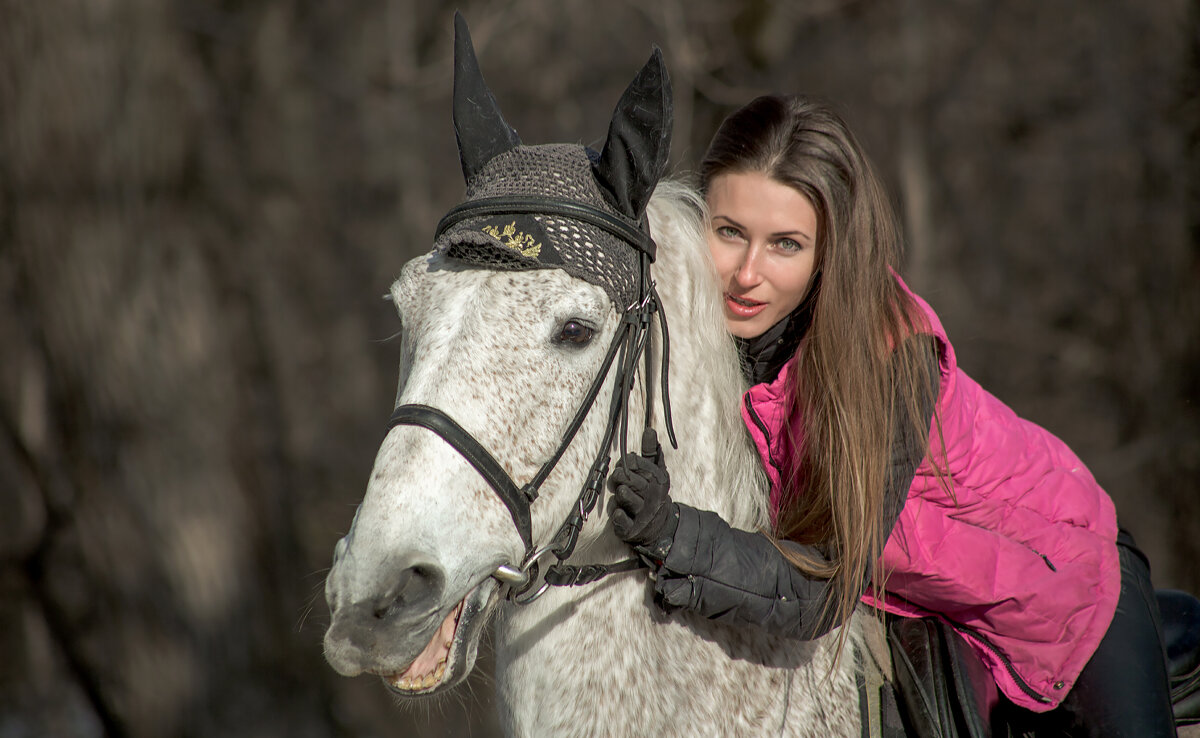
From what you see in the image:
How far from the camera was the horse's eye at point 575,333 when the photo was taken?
1.54m

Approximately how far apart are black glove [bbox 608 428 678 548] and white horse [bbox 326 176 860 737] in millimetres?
76

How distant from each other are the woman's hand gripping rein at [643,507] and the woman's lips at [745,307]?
0.46m

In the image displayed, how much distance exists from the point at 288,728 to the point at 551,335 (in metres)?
4.98

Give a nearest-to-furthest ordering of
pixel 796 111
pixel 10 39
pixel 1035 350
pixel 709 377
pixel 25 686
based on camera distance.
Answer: pixel 709 377 < pixel 796 111 < pixel 10 39 < pixel 25 686 < pixel 1035 350

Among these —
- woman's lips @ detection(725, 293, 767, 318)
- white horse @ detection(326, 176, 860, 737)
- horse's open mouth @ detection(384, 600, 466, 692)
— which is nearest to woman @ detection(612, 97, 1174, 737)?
woman's lips @ detection(725, 293, 767, 318)

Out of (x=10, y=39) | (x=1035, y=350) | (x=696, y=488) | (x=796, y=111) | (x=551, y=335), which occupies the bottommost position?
(x=1035, y=350)

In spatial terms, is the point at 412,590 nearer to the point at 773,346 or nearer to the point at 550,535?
the point at 550,535

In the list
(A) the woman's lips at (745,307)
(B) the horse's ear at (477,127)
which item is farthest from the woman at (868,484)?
(B) the horse's ear at (477,127)

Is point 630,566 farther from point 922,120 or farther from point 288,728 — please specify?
point 922,120

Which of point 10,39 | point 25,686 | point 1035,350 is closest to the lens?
point 10,39

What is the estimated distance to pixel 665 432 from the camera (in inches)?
67.1

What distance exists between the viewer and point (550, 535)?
5.09 feet

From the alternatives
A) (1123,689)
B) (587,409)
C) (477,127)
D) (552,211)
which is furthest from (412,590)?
(1123,689)

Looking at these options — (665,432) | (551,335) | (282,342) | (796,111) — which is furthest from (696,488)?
(282,342)
